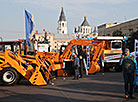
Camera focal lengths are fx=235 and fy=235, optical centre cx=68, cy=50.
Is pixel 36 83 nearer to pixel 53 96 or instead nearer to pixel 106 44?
pixel 53 96

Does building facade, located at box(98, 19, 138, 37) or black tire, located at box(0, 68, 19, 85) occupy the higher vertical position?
building facade, located at box(98, 19, 138, 37)

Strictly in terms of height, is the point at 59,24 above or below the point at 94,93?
above

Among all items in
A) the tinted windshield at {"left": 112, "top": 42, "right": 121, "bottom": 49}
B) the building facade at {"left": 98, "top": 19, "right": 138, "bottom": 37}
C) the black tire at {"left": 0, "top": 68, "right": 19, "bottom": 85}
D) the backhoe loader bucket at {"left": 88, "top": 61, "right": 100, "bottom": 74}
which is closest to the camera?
the black tire at {"left": 0, "top": 68, "right": 19, "bottom": 85}

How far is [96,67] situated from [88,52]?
1660 millimetres

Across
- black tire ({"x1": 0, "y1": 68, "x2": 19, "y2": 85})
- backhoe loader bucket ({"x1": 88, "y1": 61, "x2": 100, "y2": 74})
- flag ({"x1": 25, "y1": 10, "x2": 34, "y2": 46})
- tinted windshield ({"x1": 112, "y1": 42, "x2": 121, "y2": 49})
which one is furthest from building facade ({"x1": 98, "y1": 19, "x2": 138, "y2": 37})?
black tire ({"x1": 0, "y1": 68, "x2": 19, "y2": 85})

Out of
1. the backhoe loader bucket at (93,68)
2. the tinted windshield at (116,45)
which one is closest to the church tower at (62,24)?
the tinted windshield at (116,45)

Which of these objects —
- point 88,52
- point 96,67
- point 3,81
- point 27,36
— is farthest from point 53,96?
point 88,52

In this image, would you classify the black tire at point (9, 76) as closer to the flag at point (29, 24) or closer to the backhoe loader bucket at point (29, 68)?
the backhoe loader bucket at point (29, 68)

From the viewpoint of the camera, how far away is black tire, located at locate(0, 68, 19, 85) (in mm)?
12195

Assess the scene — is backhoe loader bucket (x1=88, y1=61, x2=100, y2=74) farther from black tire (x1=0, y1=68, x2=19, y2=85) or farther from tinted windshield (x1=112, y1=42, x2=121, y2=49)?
black tire (x1=0, y1=68, x2=19, y2=85)

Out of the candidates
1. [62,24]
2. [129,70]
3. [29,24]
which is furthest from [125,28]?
[62,24]

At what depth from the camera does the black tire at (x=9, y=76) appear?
12195 mm

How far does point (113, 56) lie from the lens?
Result: 1950cm

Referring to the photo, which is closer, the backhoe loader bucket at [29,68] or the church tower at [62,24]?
the backhoe loader bucket at [29,68]
